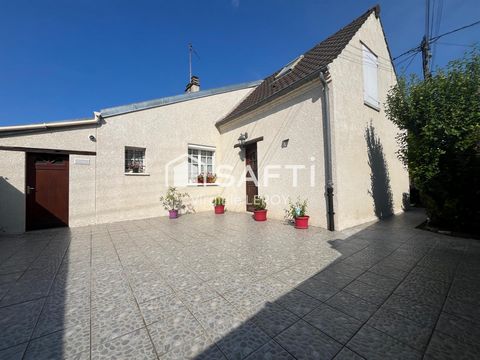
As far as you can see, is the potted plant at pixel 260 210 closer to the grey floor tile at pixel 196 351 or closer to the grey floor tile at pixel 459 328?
the grey floor tile at pixel 459 328

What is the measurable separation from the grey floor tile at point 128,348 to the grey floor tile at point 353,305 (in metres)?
1.70

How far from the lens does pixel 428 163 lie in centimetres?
484

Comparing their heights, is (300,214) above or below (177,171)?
below

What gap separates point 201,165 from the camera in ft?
29.3

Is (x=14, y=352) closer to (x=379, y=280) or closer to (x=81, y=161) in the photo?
(x=379, y=280)

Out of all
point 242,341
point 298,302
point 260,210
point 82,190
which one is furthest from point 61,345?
point 82,190

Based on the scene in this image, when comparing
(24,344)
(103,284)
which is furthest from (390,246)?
(24,344)

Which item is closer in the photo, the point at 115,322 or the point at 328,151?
the point at 115,322

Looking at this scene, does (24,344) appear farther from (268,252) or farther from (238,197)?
(238,197)

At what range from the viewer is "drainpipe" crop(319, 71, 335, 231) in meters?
4.95

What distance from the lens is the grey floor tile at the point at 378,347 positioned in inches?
56.3

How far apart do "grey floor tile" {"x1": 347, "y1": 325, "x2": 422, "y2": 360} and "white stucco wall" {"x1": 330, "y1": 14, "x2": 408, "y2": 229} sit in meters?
3.53

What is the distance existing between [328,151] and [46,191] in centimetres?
790

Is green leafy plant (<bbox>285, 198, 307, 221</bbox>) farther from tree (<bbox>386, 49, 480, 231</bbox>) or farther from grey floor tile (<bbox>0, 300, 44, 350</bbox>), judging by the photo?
grey floor tile (<bbox>0, 300, 44, 350</bbox>)
